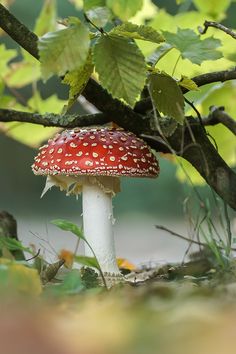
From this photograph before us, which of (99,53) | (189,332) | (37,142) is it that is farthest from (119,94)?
(37,142)

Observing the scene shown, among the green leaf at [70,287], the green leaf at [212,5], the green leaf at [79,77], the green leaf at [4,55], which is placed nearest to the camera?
the green leaf at [70,287]

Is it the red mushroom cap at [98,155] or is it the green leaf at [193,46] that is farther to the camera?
the red mushroom cap at [98,155]

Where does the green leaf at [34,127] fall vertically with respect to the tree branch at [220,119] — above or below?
below

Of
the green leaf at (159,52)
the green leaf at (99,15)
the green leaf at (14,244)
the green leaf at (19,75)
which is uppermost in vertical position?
the green leaf at (99,15)

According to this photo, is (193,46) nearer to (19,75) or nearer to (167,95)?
(167,95)

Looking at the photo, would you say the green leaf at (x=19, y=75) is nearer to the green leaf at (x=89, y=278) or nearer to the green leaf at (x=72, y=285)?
the green leaf at (x=89, y=278)

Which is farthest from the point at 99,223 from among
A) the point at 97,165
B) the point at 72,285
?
the point at 72,285

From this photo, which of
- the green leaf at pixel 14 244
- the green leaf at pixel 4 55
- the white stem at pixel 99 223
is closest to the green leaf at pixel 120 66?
the green leaf at pixel 14 244

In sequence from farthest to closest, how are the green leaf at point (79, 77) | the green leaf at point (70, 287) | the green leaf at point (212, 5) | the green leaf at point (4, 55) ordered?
the green leaf at point (4, 55)
the green leaf at point (212, 5)
the green leaf at point (79, 77)
the green leaf at point (70, 287)

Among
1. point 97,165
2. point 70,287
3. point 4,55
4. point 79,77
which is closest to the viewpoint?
point 70,287
